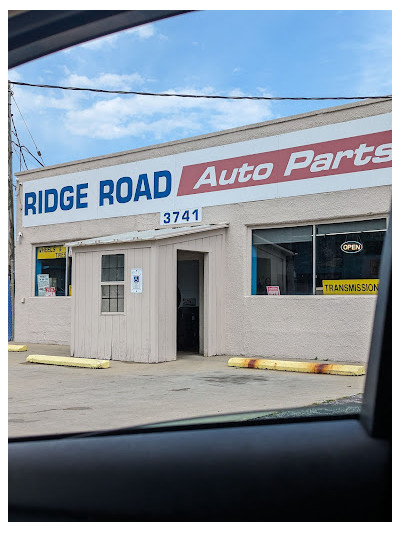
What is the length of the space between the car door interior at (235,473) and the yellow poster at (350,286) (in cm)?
968

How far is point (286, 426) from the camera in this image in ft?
→ 6.22

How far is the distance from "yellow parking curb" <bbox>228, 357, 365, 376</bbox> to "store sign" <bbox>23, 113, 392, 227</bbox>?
135 inches

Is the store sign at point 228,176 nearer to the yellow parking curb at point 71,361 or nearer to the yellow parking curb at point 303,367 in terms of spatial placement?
the yellow parking curb at point 303,367

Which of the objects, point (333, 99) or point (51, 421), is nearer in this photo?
point (51, 421)

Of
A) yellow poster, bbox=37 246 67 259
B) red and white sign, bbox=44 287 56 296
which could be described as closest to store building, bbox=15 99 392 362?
yellow poster, bbox=37 246 67 259

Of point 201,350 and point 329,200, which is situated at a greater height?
point 329,200

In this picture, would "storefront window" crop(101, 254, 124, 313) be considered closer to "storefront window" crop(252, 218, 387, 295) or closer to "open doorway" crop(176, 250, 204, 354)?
"open doorway" crop(176, 250, 204, 354)

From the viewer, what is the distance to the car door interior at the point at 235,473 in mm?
1504

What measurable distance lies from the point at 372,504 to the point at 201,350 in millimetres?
11799

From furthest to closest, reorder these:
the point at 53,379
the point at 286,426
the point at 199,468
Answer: the point at 53,379 → the point at 286,426 → the point at 199,468

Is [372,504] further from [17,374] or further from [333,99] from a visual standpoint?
[333,99]

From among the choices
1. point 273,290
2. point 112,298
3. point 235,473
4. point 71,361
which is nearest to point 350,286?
point 273,290
